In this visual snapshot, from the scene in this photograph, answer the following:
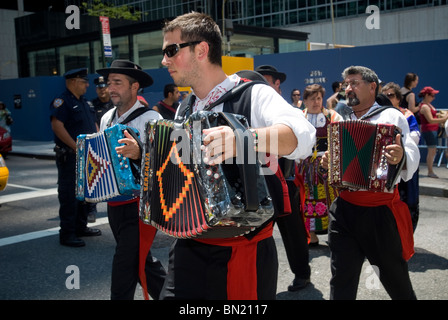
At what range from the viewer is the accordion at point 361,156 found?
11.1 feet

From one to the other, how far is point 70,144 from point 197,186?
4.56m

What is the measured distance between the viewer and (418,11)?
114ft

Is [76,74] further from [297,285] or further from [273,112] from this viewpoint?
[273,112]

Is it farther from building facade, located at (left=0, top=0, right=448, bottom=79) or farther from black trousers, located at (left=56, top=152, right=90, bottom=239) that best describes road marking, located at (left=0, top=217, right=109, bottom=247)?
building facade, located at (left=0, top=0, right=448, bottom=79)

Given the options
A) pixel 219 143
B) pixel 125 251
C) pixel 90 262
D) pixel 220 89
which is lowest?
pixel 90 262

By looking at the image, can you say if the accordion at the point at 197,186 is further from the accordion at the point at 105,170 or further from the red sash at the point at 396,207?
the red sash at the point at 396,207

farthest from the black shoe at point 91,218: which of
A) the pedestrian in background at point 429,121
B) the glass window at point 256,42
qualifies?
the glass window at point 256,42

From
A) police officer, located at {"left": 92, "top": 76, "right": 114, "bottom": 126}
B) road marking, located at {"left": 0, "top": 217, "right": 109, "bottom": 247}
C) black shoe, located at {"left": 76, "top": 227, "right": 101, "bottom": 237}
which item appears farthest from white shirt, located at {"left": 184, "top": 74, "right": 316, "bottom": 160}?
police officer, located at {"left": 92, "top": 76, "right": 114, "bottom": 126}

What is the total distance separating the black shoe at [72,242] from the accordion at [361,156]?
3.71 m

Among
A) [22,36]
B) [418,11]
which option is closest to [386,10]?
[418,11]

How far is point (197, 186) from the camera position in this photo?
2.12 meters

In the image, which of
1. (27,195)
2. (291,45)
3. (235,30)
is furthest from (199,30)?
(291,45)

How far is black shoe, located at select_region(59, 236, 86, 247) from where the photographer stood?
6250mm

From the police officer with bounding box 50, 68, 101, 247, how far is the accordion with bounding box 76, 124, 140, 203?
206 centimetres
